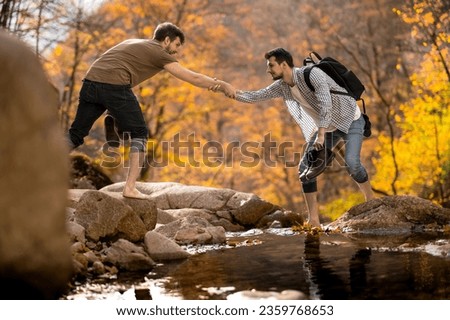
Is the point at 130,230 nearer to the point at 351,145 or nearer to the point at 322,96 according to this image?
the point at 322,96

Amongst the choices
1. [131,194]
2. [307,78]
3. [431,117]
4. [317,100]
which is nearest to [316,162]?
[317,100]

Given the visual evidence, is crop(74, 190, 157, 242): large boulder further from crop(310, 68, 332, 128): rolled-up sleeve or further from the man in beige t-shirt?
crop(310, 68, 332, 128): rolled-up sleeve

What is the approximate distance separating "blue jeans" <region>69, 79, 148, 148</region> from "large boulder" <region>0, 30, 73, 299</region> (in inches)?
102

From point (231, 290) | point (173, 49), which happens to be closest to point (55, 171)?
point (231, 290)

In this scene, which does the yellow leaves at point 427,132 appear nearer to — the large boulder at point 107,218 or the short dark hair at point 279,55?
the short dark hair at point 279,55

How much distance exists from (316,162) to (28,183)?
4502 mm

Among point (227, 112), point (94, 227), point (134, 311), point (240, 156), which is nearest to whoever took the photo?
point (134, 311)

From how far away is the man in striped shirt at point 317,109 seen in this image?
794 centimetres

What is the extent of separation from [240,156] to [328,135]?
2322 centimetres

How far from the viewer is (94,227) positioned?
280 inches

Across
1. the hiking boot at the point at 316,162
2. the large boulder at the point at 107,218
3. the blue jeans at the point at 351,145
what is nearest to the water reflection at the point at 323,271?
the large boulder at the point at 107,218

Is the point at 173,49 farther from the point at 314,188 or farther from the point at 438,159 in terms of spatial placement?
the point at 438,159

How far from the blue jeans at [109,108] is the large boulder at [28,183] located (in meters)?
Result: 2.60

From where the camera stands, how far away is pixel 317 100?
27.0ft
